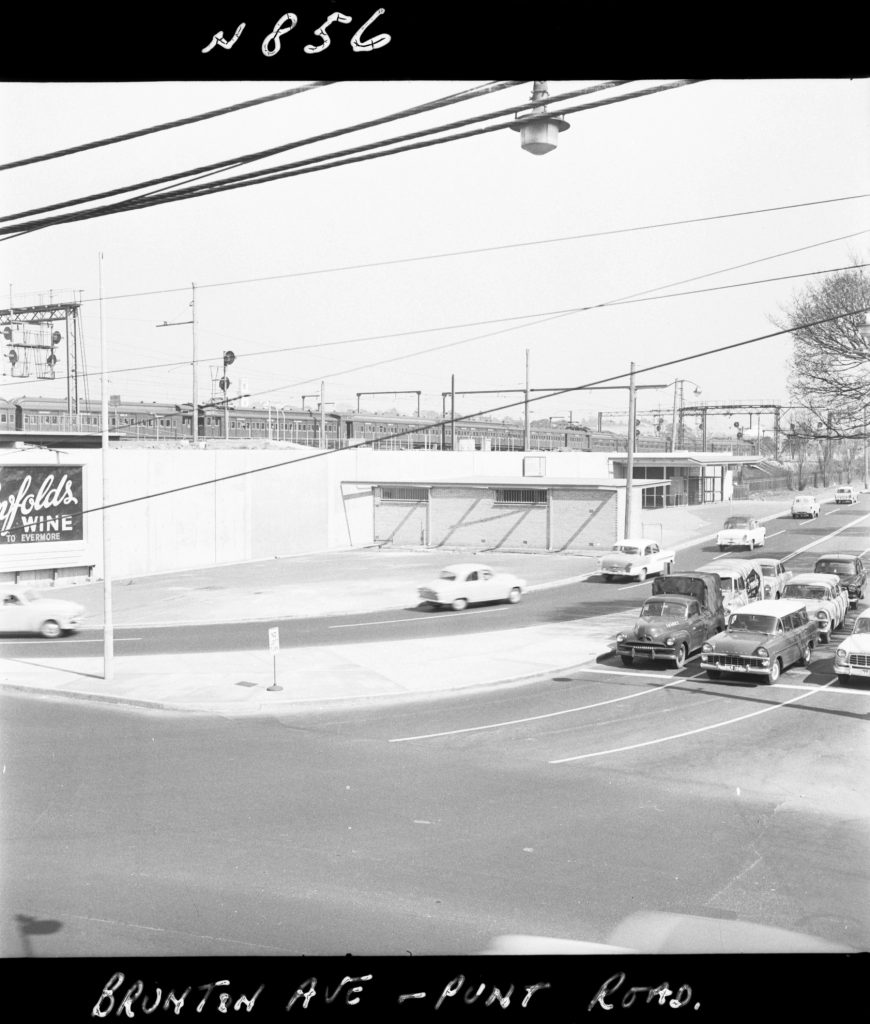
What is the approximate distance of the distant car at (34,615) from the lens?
25.7 meters

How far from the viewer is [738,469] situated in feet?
301

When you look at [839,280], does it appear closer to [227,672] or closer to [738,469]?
[227,672]

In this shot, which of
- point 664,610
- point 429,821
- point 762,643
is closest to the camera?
point 429,821

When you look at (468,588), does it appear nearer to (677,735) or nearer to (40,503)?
(677,735)

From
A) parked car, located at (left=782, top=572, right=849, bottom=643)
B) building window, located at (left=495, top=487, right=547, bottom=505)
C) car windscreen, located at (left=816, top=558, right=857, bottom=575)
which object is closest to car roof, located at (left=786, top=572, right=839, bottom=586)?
parked car, located at (left=782, top=572, right=849, bottom=643)

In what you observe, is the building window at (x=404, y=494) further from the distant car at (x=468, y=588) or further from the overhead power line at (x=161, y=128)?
the overhead power line at (x=161, y=128)

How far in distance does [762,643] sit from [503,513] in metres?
26.9

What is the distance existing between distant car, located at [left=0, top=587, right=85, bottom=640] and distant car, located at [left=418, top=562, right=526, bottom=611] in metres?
10.3

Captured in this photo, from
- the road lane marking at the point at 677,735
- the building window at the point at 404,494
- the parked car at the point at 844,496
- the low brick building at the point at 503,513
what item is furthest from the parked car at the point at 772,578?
the parked car at the point at 844,496

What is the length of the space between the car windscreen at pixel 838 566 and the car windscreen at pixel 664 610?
9.35 metres

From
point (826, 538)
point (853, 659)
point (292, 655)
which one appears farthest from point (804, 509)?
point (292, 655)

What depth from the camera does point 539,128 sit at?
6457 mm

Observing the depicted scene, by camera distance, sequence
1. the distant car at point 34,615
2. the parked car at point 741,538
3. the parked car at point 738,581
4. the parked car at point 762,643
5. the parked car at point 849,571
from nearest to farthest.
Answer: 1. the parked car at point 762,643
2. the parked car at point 738,581
3. the distant car at point 34,615
4. the parked car at point 849,571
5. the parked car at point 741,538

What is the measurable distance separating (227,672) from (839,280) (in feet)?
55.3
